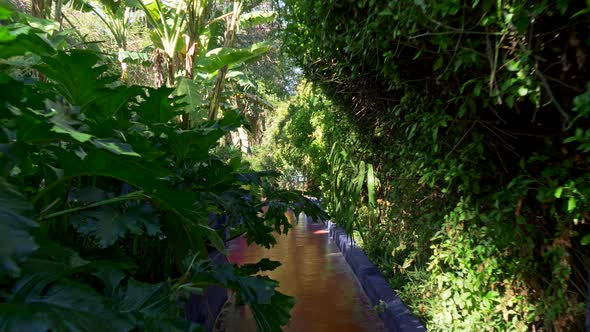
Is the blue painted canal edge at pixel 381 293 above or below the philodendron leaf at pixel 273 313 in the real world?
below

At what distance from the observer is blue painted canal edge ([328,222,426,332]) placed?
3795mm

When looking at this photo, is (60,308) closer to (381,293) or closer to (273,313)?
(273,313)

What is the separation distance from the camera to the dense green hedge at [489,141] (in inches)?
75.2

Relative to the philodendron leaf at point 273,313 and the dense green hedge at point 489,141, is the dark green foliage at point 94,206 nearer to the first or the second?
the philodendron leaf at point 273,313

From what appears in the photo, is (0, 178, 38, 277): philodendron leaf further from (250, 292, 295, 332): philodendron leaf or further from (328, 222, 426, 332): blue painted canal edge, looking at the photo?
(328, 222, 426, 332): blue painted canal edge

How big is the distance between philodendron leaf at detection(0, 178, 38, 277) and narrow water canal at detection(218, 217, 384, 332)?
3.54 meters

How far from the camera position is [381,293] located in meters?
4.72

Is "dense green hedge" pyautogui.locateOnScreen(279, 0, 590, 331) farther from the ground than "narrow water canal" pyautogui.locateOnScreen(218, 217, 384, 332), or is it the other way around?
"dense green hedge" pyautogui.locateOnScreen(279, 0, 590, 331)

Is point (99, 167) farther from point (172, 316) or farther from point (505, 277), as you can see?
point (505, 277)

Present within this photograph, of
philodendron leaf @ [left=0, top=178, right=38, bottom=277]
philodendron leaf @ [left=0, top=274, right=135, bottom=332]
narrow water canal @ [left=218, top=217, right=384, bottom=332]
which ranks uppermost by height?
philodendron leaf @ [left=0, top=178, right=38, bottom=277]

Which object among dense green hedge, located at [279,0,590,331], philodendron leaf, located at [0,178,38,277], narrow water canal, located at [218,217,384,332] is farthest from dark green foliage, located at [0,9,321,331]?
narrow water canal, located at [218,217,384,332]

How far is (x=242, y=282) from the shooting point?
1682 millimetres

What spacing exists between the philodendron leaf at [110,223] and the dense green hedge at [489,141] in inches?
51.4

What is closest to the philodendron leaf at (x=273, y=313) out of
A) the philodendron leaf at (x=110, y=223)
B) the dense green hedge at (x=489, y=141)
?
the philodendron leaf at (x=110, y=223)
